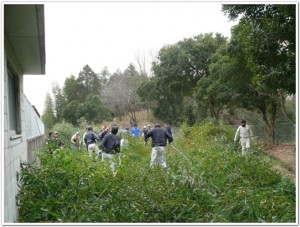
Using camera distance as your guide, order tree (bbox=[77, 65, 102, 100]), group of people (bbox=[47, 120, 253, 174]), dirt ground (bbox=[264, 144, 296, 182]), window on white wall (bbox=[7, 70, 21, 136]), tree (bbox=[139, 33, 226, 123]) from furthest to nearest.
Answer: tree (bbox=[77, 65, 102, 100]) < tree (bbox=[139, 33, 226, 123]) < dirt ground (bbox=[264, 144, 296, 182]) < group of people (bbox=[47, 120, 253, 174]) < window on white wall (bbox=[7, 70, 21, 136])

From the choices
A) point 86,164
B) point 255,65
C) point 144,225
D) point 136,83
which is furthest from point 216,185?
point 136,83

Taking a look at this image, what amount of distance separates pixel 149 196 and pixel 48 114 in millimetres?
41288

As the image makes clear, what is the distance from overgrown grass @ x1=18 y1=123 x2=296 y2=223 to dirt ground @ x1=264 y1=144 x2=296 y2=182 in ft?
14.1

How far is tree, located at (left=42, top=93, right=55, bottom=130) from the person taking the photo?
41691mm

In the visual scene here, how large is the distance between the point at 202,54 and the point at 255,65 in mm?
18956

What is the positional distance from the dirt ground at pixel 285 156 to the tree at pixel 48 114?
2828 centimetres

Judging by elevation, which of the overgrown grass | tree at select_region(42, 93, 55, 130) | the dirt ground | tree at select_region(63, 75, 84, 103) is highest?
tree at select_region(63, 75, 84, 103)

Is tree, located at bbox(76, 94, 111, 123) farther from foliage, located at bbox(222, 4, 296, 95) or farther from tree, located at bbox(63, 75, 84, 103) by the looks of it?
foliage, located at bbox(222, 4, 296, 95)

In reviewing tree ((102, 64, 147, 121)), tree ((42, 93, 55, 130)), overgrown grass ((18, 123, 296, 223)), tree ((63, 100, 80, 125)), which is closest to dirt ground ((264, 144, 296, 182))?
overgrown grass ((18, 123, 296, 223))

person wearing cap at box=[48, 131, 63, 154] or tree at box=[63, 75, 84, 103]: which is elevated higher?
tree at box=[63, 75, 84, 103]

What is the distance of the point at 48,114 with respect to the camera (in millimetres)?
45156

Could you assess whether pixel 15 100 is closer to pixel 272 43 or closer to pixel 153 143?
pixel 153 143

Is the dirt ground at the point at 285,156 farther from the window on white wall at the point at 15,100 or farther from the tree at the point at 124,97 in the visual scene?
the tree at the point at 124,97

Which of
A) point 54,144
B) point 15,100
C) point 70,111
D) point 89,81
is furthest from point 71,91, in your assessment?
point 15,100
